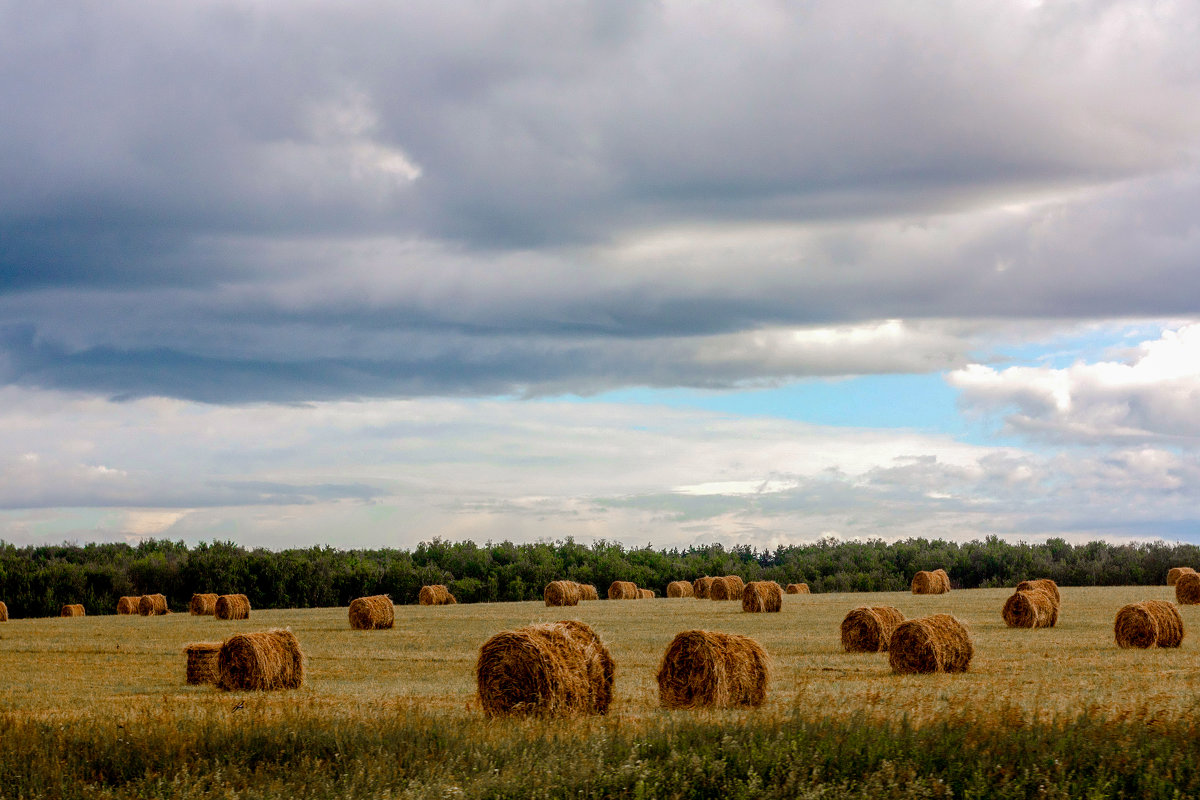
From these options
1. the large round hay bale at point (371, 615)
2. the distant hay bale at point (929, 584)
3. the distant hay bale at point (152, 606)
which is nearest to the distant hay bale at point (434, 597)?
the distant hay bale at point (152, 606)

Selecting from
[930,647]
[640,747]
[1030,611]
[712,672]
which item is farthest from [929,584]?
[640,747]

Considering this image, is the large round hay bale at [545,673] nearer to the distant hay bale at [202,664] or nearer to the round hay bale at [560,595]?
the distant hay bale at [202,664]

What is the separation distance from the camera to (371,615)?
43.0 m

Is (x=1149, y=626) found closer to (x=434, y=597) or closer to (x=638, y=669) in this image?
(x=638, y=669)

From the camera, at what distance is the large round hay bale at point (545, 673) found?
16.4m

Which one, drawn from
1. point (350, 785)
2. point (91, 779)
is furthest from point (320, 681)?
point (350, 785)

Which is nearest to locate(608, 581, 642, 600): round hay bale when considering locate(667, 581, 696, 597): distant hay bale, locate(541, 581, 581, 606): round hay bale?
locate(667, 581, 696, 597): distant hay bale

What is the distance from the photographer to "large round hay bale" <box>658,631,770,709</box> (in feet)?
56.9

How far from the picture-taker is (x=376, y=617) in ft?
141

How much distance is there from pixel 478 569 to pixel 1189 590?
2060 inches

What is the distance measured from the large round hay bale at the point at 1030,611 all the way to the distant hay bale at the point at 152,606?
46521mm

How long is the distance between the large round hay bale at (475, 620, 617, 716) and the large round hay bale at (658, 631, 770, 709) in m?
1.44

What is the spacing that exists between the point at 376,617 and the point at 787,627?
52.8ft

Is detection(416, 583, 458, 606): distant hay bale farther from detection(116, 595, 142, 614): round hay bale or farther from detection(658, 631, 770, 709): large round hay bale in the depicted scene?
detection(658, 631, 770, 709): large round hay bale
